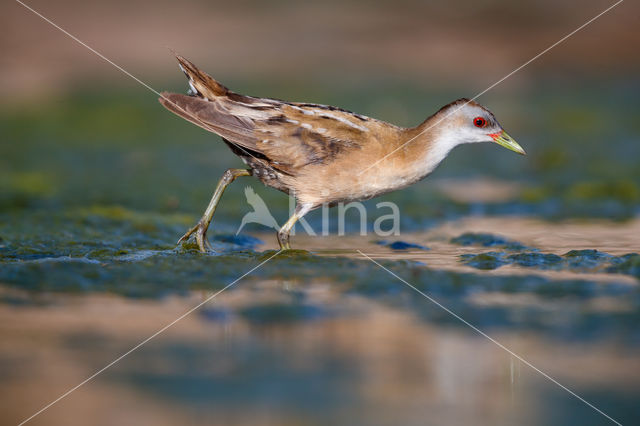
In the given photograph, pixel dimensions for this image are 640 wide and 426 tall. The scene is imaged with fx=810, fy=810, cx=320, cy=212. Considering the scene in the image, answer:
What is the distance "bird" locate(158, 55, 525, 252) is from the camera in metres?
6.20

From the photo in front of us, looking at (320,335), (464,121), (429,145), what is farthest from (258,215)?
(320,335)

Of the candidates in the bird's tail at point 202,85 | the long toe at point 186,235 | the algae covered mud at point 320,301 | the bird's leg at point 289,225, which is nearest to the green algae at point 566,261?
the algae covered mud at point 320,301

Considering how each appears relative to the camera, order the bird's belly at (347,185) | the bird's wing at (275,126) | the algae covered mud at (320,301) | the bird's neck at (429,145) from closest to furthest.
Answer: the algae covered mud at (320,301)
the bird's wing at (275,126)
the bird's belly at (347,185)
the bird's neck at (429,145)

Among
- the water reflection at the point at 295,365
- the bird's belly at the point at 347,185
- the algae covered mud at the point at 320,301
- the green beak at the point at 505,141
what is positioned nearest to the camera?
the water reflection at the point at 295,365

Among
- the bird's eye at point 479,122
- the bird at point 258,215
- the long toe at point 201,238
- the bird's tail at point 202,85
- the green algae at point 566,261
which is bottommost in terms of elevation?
the green algae at point 566,261

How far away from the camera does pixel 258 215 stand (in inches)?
315

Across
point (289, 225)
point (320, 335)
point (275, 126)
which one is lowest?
point (320, 335)

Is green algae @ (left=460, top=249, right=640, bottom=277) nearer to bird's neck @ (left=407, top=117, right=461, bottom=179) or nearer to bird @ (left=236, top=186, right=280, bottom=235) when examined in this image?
bird's neck @ (left=407, top=117, right=461, bottom=179)

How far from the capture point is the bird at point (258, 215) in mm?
7752

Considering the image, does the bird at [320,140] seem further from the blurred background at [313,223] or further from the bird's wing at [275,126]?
the blurred background at [313,223]

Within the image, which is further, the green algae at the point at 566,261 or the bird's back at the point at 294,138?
the bird's back at the point at 294,138

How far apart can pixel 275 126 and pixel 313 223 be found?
1820 mm

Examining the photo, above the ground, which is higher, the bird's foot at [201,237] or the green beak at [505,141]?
the green beak at [505,141]

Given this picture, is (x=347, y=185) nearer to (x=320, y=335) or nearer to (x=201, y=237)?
(x=201, y=237)
